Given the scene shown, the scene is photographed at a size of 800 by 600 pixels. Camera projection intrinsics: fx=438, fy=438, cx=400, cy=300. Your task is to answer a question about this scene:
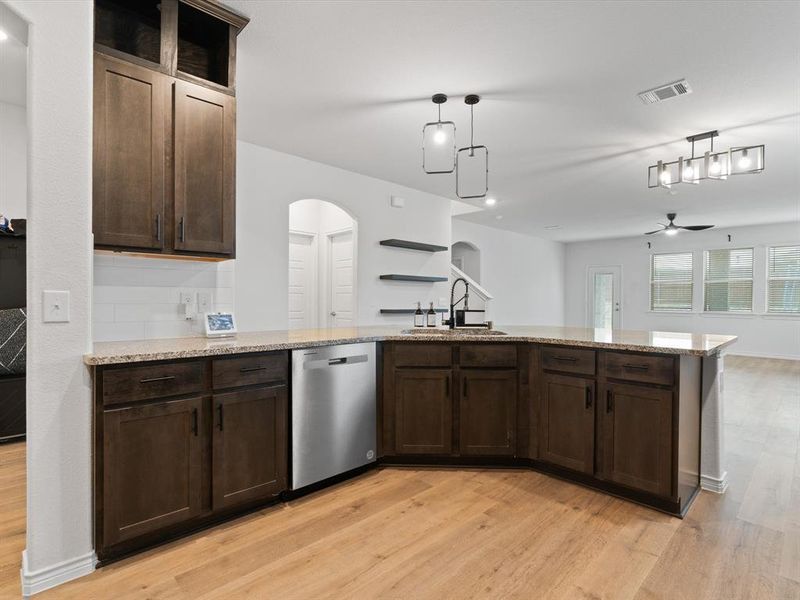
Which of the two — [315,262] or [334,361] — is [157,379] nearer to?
[334,361]

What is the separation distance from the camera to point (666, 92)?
3.06 metres

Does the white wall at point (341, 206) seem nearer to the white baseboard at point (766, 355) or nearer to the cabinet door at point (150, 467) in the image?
the cabinet door at point (150, 467)

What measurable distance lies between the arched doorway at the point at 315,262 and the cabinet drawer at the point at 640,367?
3.77 meters

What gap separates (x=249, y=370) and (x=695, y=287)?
10.2 meters

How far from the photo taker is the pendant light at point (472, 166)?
349cm

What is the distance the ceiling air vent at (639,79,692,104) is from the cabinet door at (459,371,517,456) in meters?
2.23

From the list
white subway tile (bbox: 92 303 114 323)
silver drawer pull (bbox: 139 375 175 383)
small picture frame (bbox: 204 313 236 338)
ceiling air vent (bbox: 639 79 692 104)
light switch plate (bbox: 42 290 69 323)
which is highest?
ceiling air vent (bbox: 639 79 692 104)

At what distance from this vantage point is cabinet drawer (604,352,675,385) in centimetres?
238

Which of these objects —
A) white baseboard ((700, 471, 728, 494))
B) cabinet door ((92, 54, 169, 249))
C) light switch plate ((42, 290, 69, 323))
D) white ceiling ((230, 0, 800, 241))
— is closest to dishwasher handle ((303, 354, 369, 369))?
cabinet door ((92, 54, 169, 249))

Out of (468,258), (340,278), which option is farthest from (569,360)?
(468,258)

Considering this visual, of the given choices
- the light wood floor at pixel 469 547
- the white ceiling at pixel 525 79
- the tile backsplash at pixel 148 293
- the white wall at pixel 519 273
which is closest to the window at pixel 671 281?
the white wall at pixel 519 273

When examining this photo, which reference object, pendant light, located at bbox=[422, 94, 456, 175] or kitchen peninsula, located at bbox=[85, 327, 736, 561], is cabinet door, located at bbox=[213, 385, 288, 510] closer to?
kitchen peninsula, located at bbox=[85, 327, 736, 561]

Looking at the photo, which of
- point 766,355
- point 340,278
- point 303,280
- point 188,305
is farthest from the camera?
point 766,355

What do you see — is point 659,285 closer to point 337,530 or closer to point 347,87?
point 347,87
